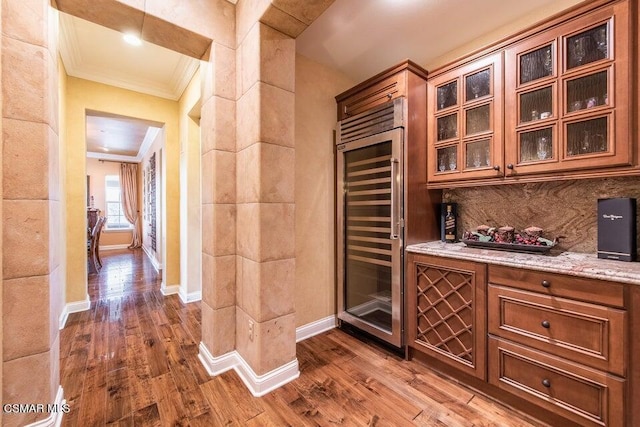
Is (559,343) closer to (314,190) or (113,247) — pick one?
(314,190)

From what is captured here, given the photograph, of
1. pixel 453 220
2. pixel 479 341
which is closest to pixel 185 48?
pixel 453 220

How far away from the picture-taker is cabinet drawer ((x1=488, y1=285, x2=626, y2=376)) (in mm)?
1238

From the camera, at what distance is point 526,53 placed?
173 cm

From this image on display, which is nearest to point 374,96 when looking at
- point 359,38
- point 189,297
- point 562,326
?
point 359,38

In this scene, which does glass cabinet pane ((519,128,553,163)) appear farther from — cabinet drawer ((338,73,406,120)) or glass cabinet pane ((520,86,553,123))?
cabinet drawer ((338,73,406,120))

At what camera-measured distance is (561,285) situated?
1370 mm

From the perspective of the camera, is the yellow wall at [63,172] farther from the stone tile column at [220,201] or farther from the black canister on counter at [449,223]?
the black canister on counter at [449,223]

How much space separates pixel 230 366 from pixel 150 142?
5882mm

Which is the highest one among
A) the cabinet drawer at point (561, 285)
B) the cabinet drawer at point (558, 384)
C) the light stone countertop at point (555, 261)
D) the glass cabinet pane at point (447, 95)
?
the glass cabinet pane at point (447, 95)

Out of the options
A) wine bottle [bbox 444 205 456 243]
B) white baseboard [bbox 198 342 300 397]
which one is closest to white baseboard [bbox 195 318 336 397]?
white baseboard [bbox 198 342 300 397]

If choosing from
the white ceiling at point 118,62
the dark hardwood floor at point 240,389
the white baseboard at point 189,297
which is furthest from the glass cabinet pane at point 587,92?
the white baseboard at point 189,297

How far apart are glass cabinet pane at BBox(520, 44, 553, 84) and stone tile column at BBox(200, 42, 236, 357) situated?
206 centimetres

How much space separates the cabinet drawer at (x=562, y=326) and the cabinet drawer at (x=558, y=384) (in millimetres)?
56

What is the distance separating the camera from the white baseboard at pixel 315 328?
2.44 metres
